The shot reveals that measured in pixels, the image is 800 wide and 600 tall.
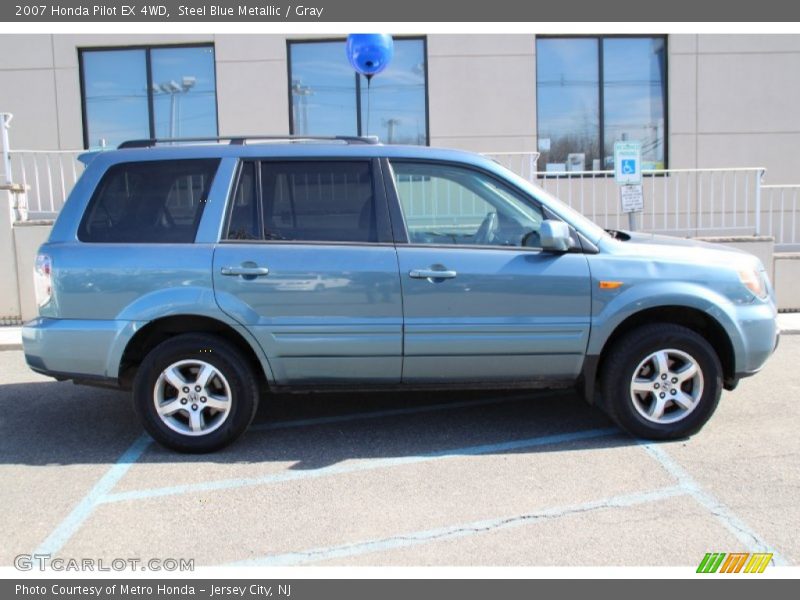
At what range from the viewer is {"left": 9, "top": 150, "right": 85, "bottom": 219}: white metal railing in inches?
385

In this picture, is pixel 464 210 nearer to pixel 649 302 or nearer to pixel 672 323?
pixel 649 302

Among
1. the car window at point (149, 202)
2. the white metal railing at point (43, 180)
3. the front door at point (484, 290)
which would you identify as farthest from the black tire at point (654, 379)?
the white metal railing at point (43, 180)

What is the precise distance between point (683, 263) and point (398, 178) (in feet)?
6.14

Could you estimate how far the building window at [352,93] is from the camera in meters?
11.3

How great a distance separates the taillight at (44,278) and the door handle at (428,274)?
2231 millimetres

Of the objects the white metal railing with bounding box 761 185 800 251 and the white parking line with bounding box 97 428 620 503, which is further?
the white metal railing with bounding box 761 185 800 251

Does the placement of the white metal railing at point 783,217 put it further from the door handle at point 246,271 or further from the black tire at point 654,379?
the door handle at point 246,271

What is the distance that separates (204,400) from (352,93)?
26.3ft

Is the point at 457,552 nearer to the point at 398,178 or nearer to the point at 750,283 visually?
the point at 398,178

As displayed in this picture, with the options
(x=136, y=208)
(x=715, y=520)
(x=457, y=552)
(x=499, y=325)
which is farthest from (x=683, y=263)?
(x=136, y=208)

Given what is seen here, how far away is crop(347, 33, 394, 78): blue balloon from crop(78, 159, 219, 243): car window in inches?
191

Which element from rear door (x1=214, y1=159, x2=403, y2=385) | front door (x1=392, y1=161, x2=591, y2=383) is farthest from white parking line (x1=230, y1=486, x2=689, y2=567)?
rear door (x1=214, y1=159, x2=403, y2=385)

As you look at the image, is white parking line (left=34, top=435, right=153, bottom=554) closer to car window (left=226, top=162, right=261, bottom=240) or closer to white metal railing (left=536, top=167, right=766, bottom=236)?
car window (left=226, top=162, right=261, bottom=240)

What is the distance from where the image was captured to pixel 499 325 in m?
4.46
